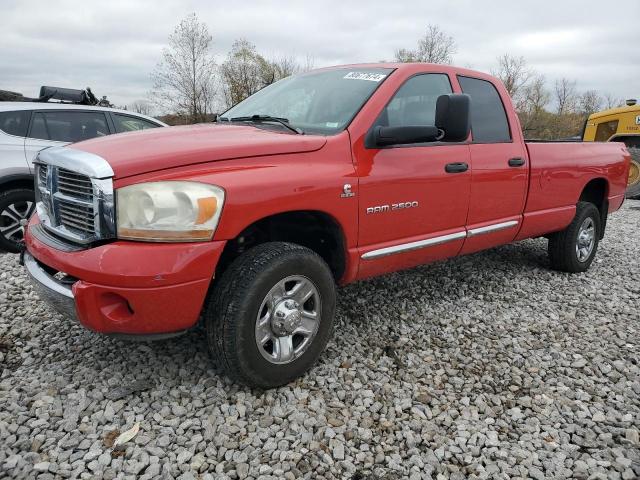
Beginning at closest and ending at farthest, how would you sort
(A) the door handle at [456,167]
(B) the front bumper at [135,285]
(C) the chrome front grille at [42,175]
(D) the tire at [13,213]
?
(B) the front bumper at [135,285], (C) the chrome front grille at [42,175], (A) the door handle at [456,167], (D) the tire at [13,213]

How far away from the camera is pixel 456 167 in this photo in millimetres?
3385

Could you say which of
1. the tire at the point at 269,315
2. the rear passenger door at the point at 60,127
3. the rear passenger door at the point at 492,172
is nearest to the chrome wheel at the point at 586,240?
the rear passenger door at the point at 492,172

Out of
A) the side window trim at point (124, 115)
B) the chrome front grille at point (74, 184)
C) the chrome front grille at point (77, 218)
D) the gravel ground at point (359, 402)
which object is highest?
the side window trim at point (124, 115)

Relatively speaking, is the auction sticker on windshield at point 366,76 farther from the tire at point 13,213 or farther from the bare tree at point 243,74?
the bare tree at point 243,74

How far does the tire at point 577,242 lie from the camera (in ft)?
15.6

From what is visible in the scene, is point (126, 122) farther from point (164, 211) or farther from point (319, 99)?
Result: point (164, 211)

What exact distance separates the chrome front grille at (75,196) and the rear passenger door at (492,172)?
2.53m

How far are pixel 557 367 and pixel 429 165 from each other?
1.55 metres

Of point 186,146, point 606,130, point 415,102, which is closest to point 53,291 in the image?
point 186,146

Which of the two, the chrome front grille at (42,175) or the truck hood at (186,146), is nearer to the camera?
the truck hood at (186,146)

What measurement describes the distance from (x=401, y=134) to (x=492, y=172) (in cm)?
123

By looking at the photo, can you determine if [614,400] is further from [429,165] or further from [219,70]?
[219,70]

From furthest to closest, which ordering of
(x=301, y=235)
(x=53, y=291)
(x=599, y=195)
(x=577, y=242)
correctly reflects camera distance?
(x=599, y=195)
(x=577, y=242)
(x=301, y=235)
(x=53, y=291)

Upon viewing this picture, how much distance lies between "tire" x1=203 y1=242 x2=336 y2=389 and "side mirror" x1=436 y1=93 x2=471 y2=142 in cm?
115
